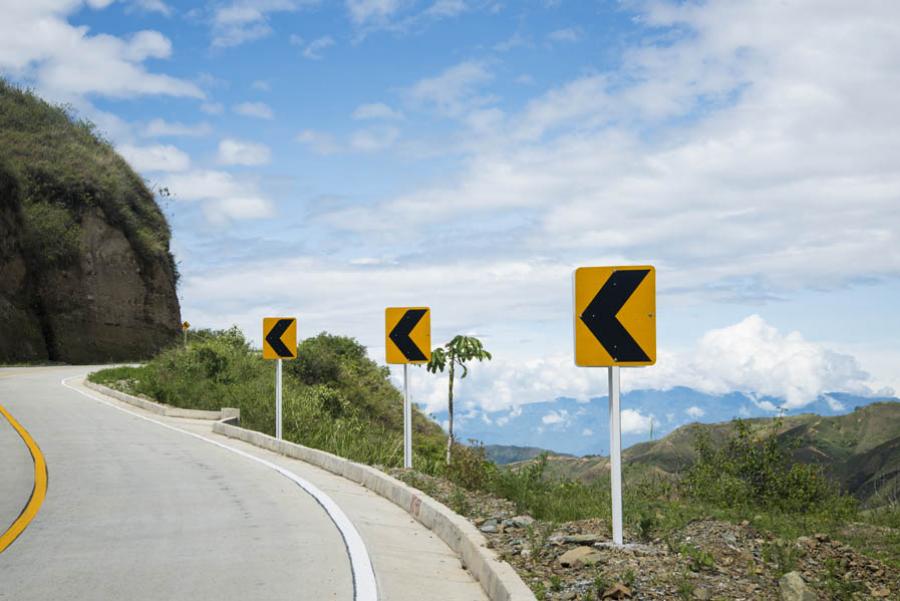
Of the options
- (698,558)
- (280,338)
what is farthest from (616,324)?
(280,338)

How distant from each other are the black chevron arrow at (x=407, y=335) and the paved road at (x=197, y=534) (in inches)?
87.0

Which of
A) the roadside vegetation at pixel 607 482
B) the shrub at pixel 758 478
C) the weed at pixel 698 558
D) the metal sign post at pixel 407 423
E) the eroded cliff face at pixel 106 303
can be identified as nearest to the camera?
the weed at pixel 698 558

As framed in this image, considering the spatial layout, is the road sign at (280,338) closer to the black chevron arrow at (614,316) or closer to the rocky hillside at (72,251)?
the black chevron arrow at (614,316)

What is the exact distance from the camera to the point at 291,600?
655 cm

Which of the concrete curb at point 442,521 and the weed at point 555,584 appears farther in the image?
the weed at point 555,584

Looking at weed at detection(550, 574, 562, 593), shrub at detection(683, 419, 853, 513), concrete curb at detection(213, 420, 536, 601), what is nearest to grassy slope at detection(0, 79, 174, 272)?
concrete curb at detection(213, 420, 536, 601)

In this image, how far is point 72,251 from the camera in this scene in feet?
192

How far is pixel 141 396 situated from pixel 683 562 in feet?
83.2

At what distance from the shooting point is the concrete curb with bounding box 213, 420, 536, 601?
6648mm

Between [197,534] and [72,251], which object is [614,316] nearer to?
[197,534]

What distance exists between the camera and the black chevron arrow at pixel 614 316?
834 cm

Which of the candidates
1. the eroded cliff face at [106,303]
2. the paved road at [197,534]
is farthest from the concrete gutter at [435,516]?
the eroded cliff face at [106,303]

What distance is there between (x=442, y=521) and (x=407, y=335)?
4.88 m

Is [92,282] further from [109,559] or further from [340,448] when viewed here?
[109,559]
